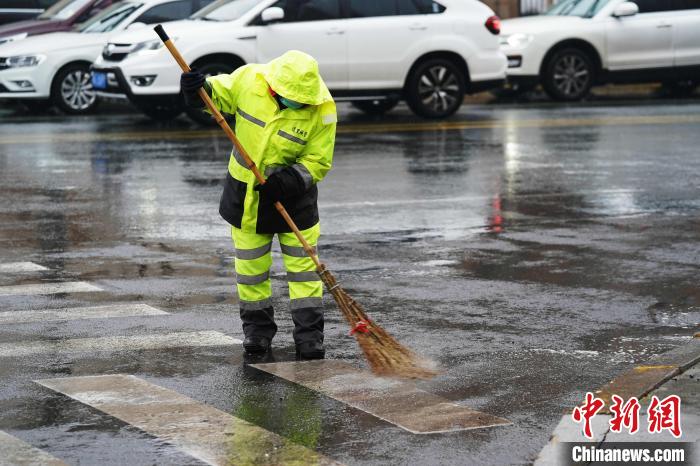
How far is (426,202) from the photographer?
1223cm

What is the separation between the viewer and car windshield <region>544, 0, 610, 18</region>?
887 inches

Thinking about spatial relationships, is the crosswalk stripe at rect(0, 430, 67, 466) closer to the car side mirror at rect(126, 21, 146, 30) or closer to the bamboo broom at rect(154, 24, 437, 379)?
the bamboo broom at rect(154, 24, 437, 379)

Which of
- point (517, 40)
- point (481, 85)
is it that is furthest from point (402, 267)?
point (517, 40)

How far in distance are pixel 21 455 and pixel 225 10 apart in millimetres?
14456

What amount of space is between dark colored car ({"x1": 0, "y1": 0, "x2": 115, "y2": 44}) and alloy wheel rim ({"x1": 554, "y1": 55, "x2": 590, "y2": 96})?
6.83 metres

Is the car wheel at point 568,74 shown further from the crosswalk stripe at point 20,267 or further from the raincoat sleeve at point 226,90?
the raincoat sleeve at point 226,90

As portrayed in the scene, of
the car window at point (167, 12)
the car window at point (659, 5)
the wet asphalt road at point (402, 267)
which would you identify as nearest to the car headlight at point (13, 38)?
the car window at point (167, 12)

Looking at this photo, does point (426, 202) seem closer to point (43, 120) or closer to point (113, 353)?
point (113, 353)

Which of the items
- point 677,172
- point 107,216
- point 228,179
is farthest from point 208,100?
point 677,172

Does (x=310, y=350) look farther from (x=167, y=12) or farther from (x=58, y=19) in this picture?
(x=58, y=19)

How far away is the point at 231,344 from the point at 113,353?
1.91 ft

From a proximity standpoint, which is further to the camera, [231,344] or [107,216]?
[107,216]

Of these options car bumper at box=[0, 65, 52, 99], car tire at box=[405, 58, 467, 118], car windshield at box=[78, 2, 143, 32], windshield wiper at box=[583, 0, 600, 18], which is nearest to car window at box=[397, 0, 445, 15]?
car tire at box=[405, 58, 467, 118]

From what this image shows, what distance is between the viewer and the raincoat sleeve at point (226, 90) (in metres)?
7.01
